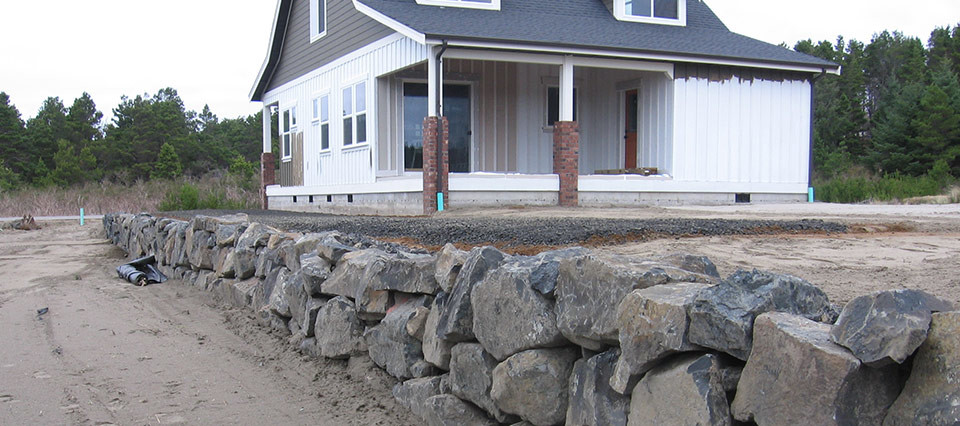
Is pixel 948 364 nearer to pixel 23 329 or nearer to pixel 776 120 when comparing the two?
pixel 23 329

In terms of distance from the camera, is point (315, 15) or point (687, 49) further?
point (315, 15)

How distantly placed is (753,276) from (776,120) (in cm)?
1426

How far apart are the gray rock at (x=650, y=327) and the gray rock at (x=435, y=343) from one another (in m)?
1.30

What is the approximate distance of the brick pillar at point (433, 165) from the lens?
12750 millimetres

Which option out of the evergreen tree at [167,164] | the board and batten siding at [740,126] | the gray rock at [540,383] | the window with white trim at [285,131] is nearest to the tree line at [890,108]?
the board and batten siding at [740,126]

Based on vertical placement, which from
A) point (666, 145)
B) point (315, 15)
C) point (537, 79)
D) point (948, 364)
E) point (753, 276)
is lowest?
point (948, 364)

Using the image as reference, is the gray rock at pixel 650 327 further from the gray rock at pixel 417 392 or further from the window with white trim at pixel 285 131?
the window with white trim at pixel 285 131

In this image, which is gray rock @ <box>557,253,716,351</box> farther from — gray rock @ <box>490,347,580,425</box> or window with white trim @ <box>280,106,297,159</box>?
window with white trim @ <box>280,106,297,159</box>

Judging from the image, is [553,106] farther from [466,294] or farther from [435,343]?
[466,294]

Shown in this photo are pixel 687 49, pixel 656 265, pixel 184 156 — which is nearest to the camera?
pixel 656 265

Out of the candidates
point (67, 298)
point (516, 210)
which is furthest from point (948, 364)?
point (516, 210)

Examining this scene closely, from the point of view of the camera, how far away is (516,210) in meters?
11.4

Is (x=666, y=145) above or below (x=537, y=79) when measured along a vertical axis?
below

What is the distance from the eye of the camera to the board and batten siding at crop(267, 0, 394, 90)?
15.7 meters
